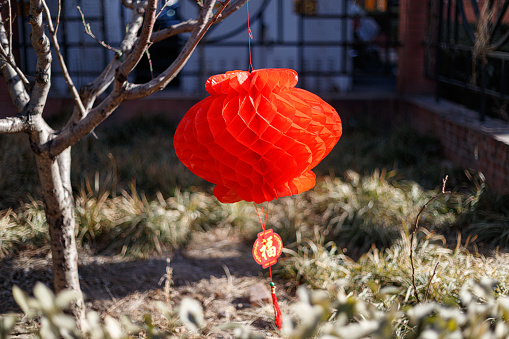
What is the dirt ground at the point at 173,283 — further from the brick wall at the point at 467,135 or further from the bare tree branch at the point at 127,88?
the brick wall at the point at 467,135

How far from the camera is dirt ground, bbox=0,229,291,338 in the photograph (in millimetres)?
3539

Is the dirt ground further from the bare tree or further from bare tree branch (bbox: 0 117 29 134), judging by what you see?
bare tree branch (bbox: 0 117 29 134)

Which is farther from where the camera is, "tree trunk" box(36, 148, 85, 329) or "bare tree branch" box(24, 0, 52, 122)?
"tree trunk" box(36, 148, 85, 329)

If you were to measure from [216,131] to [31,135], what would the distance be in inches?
46.2

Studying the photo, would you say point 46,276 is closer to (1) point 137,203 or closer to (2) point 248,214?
(1) point 137,203

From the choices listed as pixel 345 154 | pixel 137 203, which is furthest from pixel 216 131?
pixel 345 154

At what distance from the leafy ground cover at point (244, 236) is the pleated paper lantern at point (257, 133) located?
3.52ft

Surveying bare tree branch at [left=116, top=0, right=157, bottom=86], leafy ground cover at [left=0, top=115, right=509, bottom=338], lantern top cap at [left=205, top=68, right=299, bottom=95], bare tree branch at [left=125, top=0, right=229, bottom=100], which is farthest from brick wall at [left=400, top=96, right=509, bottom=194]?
bare tree branch at [left=116, top=0, right=157, bottom=86]

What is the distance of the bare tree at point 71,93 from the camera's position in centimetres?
253

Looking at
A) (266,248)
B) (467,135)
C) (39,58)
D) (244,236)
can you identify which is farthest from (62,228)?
(467,135)

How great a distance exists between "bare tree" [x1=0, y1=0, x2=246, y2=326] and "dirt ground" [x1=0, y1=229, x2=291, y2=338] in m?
0.68

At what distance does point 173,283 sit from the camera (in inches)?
158

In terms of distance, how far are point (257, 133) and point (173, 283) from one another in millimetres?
2174

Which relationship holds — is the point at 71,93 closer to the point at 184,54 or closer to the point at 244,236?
the point at 184,54
